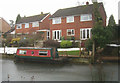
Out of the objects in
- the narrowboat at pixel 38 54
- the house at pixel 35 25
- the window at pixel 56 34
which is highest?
the house at pixel 35 25

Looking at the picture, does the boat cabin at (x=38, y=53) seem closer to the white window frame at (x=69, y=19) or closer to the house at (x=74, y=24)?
the house at (x=74, y=24)

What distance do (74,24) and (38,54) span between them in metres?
11.8

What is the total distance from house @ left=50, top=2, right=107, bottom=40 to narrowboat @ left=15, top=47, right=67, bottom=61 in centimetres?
997

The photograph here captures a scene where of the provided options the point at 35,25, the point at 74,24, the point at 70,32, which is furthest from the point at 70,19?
the point at 35,25

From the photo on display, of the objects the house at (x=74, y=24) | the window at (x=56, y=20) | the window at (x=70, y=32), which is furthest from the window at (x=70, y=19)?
the window at (x=56, y=20)

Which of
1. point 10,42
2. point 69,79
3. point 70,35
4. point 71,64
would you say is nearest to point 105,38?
point 71,64

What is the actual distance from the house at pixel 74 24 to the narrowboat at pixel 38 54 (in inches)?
392

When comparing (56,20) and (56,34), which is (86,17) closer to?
(56,20)

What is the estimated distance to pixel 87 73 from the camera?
9.05 m

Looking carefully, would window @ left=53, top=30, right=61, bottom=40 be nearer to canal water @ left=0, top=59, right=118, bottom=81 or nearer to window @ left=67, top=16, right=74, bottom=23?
window @ left=67, top=16, right=74, bottom=23

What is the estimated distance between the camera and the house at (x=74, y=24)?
2078 centimetres

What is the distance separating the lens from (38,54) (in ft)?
40.5

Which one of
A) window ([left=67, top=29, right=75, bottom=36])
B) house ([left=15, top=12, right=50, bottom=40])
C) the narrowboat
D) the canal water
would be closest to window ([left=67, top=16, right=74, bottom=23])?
window ([left=67, top=29, right=75, bottom=36])

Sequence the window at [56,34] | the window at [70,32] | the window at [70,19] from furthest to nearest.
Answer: the window at [56,34]
the window at [70,19]
the window at [70,32]
